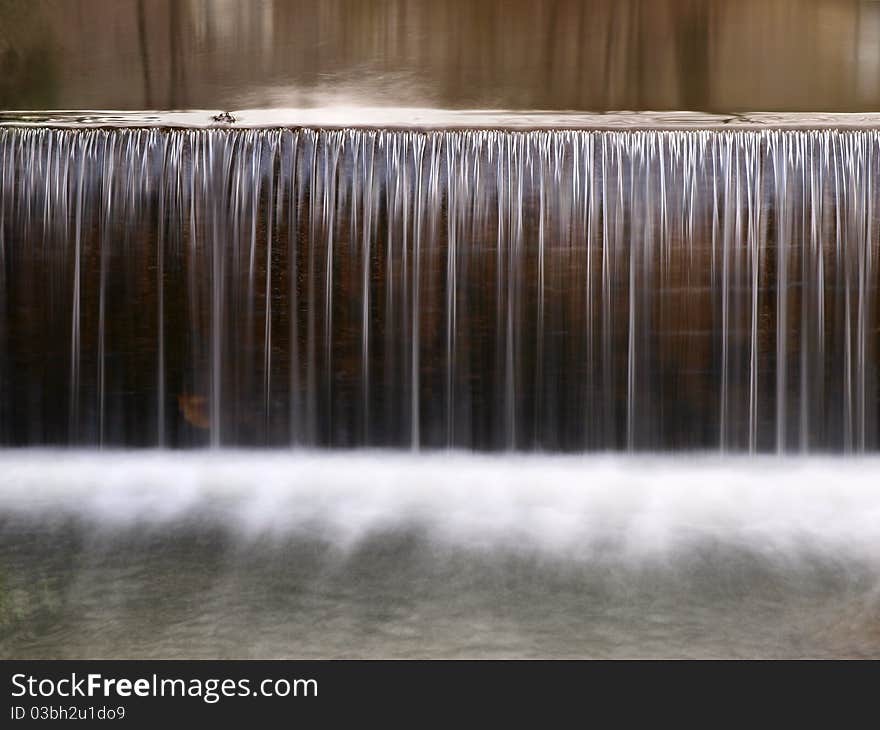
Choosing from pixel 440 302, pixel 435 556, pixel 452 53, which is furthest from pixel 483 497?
pixel 452 53

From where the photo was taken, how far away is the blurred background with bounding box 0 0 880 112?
272 inches

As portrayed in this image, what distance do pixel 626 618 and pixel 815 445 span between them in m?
2.82

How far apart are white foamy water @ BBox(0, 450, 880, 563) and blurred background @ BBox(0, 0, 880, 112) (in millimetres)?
2629

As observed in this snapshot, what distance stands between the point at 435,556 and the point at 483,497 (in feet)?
3.19

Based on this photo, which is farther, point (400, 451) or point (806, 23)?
point (806, 23)

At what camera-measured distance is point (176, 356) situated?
624 cm

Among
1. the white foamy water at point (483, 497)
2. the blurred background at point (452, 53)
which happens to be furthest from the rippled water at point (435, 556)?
the blurred background at point (452, 53)

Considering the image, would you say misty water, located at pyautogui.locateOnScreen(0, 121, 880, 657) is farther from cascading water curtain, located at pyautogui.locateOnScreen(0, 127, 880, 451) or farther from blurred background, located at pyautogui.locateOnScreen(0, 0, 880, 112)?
blurred background, located at pyautogui.locateOnScreen(0, 0, 880, 112)

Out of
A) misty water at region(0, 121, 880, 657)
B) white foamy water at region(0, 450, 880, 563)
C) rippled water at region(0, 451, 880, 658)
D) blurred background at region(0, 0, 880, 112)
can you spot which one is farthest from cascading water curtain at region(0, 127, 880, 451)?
blurred background at region(0, 0, 880, 112)

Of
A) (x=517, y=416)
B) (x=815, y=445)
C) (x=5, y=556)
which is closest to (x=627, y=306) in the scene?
(x=517, y=416)

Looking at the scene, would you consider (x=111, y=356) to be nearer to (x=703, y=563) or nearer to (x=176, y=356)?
(x=176, y=356)

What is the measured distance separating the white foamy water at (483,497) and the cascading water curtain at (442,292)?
0.53 ft

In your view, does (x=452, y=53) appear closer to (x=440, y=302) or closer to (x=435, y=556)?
(x=440, y=302)

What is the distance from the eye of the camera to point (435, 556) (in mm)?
4633
